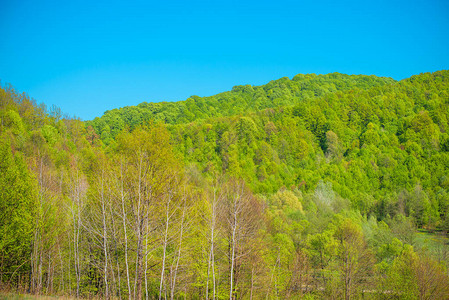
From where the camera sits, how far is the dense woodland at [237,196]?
16188 millimetres

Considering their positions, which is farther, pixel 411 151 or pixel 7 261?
pixel 411 151

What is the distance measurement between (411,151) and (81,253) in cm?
9874

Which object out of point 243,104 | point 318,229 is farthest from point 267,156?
point 243,104

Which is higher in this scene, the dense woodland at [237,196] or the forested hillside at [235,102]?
the forested hillside at [235,102]

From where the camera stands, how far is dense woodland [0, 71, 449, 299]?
637 inches

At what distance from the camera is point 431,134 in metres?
96.6

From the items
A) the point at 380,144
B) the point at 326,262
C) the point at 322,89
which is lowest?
the point at 326,262

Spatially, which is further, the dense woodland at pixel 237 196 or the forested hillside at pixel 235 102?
the forested hillside at pixel 235 102

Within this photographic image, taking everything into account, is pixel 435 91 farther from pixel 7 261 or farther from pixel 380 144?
pixel 7 261

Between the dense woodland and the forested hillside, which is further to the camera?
the forested hillside

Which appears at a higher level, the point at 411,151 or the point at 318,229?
the point at 411,151

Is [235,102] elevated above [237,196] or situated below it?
above

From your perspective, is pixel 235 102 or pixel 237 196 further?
pixel 235 102

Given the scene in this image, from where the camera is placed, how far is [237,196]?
14961 mm
